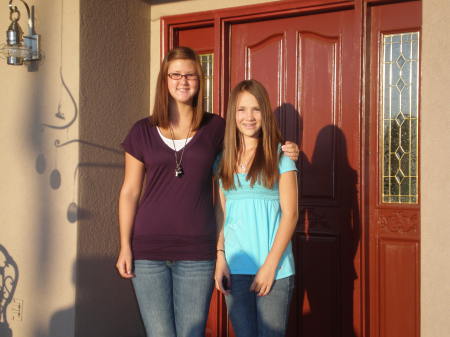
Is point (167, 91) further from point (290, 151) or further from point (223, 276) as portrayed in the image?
point (223, 276)

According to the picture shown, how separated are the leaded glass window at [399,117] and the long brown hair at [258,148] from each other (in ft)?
4.25

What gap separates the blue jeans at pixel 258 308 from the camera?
2.36 m

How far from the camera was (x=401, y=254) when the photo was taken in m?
3.51

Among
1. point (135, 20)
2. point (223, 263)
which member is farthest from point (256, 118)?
point (135, 20)

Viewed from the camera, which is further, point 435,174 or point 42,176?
point 42,176

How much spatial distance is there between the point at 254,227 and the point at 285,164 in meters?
0.29

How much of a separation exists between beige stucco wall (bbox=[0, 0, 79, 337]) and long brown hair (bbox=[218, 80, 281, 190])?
4.83ft

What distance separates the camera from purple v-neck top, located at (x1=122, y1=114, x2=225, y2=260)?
94.7 inches

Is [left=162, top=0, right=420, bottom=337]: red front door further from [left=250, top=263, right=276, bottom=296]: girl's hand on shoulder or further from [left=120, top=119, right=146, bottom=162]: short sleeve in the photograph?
[left=120, top=119, right=146, bottom=162]: short sleeve

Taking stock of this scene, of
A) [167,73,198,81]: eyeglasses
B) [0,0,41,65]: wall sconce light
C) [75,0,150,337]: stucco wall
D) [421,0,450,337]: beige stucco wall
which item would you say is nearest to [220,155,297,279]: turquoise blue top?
[167,73,198,81]: eyeglasses

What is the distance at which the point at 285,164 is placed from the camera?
95.5 inches

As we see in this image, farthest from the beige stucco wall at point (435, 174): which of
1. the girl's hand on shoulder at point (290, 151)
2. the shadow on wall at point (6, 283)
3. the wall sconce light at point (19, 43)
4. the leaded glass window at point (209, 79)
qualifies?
the shadow on wall at point (6, 283)

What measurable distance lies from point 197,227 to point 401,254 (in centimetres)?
163

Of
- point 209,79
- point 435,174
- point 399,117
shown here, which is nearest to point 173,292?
point 435,174
